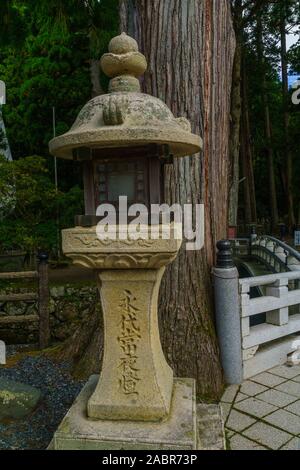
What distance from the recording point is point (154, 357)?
2.41m

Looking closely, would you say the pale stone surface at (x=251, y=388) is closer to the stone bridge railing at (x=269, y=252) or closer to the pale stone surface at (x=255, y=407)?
the pale stone surface at (x=255, y=407)

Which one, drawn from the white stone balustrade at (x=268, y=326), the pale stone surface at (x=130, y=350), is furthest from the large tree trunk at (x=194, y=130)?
the pale stone surface at (x=130, y=350)

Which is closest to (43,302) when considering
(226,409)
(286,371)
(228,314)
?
(228,314)

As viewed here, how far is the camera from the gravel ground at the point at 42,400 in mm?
2896

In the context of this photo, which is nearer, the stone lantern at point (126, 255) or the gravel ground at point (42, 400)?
the stone lantern at point (126, 255)

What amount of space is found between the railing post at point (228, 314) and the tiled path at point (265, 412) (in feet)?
0.63

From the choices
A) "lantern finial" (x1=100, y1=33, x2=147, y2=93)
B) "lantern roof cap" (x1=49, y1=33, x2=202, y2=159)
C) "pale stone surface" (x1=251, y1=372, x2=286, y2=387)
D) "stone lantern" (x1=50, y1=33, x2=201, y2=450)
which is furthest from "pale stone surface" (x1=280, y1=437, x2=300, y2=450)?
"lantern finial" (x1=100, y1=33, x2=147, y2=93)

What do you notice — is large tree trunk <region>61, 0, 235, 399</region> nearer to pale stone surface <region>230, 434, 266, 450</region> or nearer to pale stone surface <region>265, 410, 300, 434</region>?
pale stone surface <region>265, 410, 300, 434</region>

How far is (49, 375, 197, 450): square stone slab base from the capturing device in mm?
2182

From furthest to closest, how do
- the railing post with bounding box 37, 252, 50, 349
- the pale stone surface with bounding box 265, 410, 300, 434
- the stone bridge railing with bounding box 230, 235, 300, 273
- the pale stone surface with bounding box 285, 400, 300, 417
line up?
the stone bridge railing with bounding box 230, 235, 300, 273, the railing post with bounding box 37, 252, 50, 349, the pale stone surface with bounding box 285, 400, 300, 417, the pale stone surface with bounding box 265, 410, 300, 434

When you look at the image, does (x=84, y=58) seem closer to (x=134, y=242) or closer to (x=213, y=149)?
(x=213, y=149)

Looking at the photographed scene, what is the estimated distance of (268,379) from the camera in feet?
12.5

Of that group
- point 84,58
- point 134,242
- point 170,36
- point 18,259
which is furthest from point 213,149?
point 84,58

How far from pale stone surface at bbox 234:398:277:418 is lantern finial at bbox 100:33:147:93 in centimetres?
275
